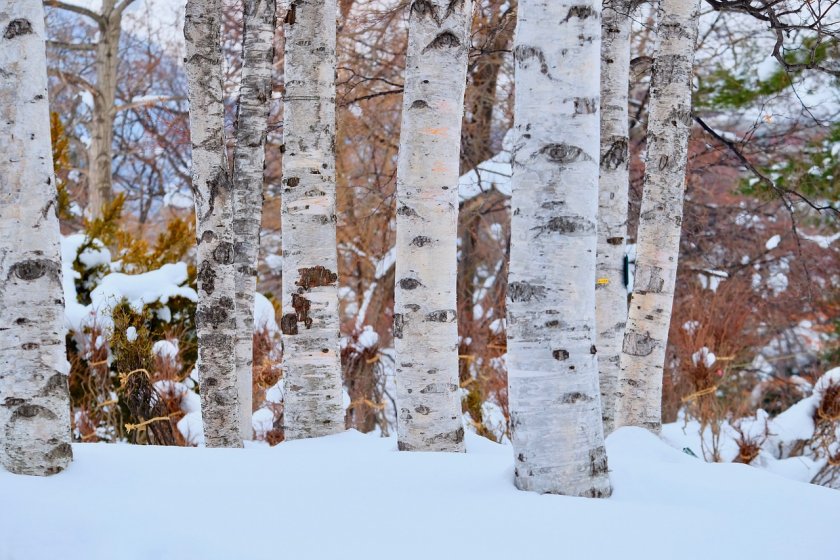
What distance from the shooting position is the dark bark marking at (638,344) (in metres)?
4.93

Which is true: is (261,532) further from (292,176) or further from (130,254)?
(130,254)

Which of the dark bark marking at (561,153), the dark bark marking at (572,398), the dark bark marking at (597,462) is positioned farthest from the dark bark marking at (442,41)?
the dark bark marking at (597,462)

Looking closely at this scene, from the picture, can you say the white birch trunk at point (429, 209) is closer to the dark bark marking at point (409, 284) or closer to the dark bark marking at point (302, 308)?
the dark bark marking at point (409, 284)

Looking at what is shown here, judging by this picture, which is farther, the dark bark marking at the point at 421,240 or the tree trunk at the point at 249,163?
the tree trunk at the point at 249,163

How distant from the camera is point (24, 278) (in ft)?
8.79

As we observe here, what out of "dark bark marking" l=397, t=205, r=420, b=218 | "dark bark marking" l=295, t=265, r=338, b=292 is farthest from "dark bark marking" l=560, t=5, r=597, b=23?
"dark bark marking" l=295, t=265, r=338, b=292

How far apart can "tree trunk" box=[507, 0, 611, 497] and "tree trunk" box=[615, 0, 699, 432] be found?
245 centimetres

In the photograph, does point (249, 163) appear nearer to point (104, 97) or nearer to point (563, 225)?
point (563, 225)

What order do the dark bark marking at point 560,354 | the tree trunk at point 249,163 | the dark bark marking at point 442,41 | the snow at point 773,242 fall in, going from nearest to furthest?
the dark bark marking at point 560,354 → the dark bark marking at point 442,41 → the tree trunk at point 249,163 → the snow at point 773,242

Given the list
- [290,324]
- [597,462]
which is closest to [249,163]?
[290,324]

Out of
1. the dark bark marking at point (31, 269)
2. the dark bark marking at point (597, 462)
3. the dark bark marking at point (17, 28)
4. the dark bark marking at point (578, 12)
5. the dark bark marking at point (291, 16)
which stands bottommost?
the dark bark marking at point (597, 462)

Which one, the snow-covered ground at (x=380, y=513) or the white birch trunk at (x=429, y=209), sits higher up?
the white birch trunk at (x=429, y=209)

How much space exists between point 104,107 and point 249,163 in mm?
9762

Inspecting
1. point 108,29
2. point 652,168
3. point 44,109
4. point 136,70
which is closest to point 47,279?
point 44,109
